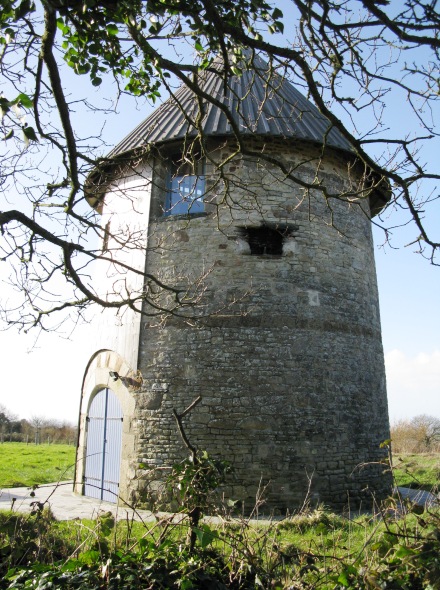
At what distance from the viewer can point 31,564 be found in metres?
3.35

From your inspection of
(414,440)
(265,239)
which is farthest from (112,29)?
(414,440)

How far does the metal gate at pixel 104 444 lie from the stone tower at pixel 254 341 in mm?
37

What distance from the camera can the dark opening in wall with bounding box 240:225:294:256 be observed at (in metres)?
8.88

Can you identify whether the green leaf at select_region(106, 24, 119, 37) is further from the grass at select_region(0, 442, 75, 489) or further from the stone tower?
the grass at select_region(0, 442, 75, 489)

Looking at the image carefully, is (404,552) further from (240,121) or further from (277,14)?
(240,121)

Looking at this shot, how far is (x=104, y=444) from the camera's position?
9273mm

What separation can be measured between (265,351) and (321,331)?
3.44 ft

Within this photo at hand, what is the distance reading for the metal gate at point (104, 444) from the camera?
8906mm

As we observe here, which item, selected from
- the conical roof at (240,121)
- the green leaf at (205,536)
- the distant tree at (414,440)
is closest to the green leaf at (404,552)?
the green leaf at (205,536)

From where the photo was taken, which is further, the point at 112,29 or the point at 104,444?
the point at 104,444

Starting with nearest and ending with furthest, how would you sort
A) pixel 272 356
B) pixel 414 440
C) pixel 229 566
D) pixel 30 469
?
pixel 229 566
pixel 272 356
pixel 30 469
pixel 414 440

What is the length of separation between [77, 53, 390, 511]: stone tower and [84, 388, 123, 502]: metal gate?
4 centimetres

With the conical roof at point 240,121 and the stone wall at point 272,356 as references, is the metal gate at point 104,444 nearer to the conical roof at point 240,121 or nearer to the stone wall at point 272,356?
the stone wall at point 272,356

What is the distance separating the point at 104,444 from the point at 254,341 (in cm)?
336
